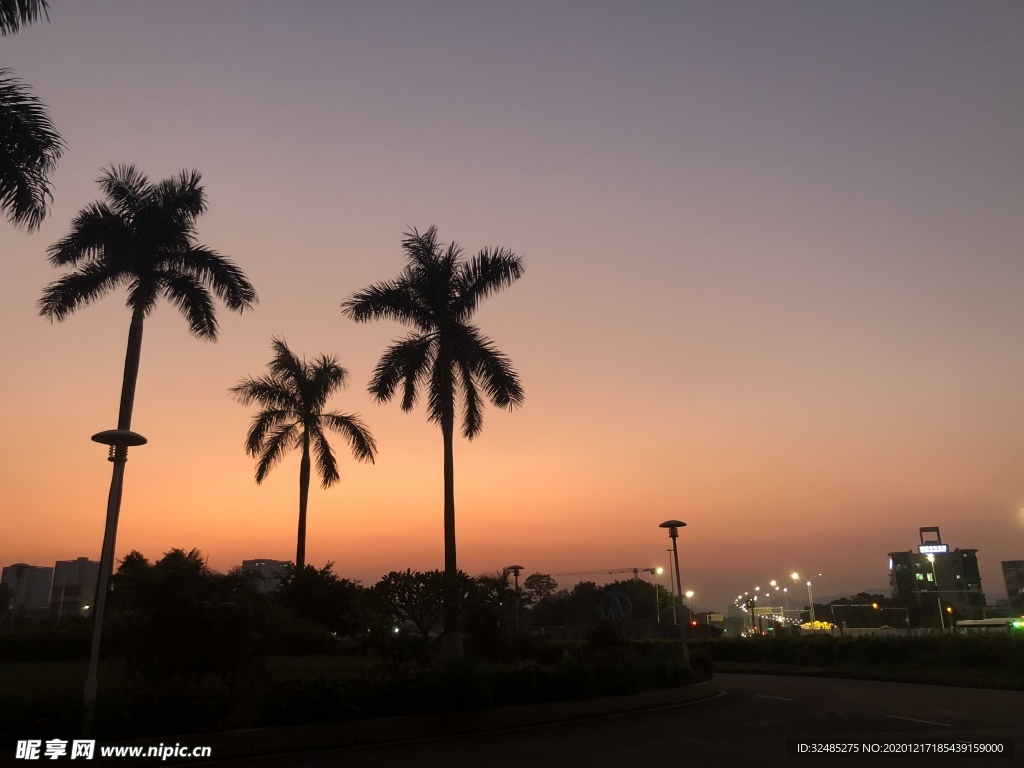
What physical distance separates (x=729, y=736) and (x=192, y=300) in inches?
848

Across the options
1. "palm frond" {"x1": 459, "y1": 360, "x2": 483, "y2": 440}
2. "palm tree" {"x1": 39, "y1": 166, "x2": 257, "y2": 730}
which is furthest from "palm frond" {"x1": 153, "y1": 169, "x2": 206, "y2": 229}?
"palm frond" {"x1": 459, "y1": 360, "x2": 483, "y2": 440}

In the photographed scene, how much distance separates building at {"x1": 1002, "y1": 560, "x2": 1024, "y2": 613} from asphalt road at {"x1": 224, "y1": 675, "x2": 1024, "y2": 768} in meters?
142

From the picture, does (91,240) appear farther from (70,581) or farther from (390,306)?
(70,581)

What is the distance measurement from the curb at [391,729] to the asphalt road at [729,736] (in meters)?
0.26

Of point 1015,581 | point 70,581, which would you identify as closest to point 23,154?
point 70,581

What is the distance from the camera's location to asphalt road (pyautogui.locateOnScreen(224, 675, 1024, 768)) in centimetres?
1095

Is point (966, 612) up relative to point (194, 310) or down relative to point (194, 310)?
down

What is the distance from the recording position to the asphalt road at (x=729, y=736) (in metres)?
10.9

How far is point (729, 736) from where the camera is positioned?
1331 cm

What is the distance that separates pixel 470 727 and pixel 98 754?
626cm

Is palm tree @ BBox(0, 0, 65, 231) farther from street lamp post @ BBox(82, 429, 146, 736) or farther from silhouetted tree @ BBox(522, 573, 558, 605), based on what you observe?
silhouetted tree @ BBox(522, 573, 558, 605)

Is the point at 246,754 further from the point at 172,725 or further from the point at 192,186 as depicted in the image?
the point at 192,186

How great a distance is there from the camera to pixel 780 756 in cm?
1141

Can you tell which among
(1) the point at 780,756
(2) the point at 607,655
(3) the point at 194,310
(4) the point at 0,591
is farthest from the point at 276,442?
(4) the point at 0,591
